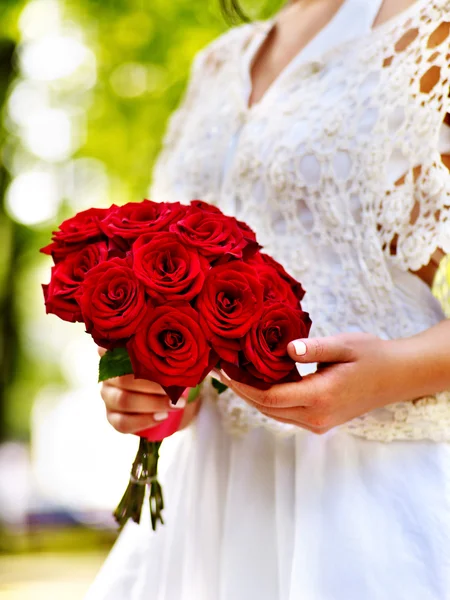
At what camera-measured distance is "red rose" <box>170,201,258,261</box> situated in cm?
107

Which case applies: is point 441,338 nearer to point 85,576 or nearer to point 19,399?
point 85,576

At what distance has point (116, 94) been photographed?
575 cm

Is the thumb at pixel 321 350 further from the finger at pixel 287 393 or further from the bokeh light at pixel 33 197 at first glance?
the bokeh light at pixel 33 197

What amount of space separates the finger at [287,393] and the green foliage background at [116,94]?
4032mm

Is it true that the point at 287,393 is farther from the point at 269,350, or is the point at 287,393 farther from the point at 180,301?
the point at 180,301

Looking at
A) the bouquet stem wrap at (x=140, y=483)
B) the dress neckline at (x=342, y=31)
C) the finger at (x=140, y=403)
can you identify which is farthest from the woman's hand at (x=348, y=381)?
the dress neckline at (x=342, y=31)

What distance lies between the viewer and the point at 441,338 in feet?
4.09

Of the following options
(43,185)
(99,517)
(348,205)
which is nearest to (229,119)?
(348,205)

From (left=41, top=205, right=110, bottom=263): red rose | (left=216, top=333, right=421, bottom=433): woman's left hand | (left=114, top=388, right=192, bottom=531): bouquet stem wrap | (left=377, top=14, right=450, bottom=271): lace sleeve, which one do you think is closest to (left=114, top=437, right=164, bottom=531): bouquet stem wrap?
(left=114, top=388, right=192, bottom=531): bouquet stem wrap

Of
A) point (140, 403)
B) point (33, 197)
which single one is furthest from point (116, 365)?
point (33, 197)

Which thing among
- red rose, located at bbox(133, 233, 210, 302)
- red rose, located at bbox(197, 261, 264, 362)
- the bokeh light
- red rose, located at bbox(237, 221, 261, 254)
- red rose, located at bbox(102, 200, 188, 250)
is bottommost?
red rose, located at bbox(197, 261, 264, 362)

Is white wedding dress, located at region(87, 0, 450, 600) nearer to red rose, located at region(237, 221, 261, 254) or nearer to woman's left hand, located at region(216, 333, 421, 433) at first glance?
woman's left hand, located at region(216, 333, 421, 433)

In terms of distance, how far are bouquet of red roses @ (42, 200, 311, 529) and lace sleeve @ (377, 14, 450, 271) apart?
0.32m

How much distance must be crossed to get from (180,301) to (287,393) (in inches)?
8.5
